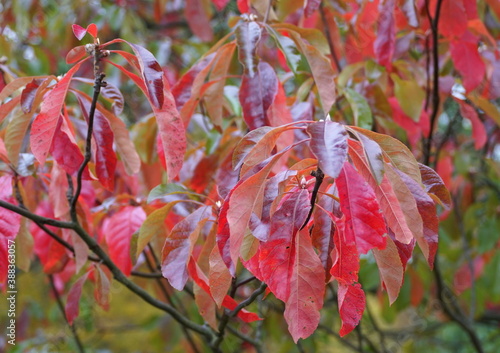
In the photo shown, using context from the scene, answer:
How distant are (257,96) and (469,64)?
65 cm

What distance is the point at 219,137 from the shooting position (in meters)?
1.38

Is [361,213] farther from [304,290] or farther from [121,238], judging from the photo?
[121,238]

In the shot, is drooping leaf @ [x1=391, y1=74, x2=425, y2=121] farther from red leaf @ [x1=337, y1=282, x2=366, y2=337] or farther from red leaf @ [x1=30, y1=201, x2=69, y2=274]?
red leaf @ [x1=30, y1=201, x2=69, y2=274]

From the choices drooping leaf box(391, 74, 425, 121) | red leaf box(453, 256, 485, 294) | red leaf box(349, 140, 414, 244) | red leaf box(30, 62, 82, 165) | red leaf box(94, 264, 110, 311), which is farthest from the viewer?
red leaf box(453, 256, 485, 294)

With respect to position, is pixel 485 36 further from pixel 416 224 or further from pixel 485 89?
pixel 416 224

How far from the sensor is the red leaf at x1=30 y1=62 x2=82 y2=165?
2.89 feet

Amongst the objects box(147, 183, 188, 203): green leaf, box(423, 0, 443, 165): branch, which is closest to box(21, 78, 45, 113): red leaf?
box(147, 183, 188, 203): green leaf

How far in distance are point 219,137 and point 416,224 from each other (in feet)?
2.40

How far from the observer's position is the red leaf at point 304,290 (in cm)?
78

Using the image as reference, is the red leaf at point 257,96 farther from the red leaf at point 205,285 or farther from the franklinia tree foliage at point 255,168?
the red leaf at point 205,285

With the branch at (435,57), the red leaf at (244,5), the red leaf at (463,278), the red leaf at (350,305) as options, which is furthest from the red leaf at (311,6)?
the red leaf at (463,278)

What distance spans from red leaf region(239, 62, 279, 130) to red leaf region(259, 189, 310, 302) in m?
0.32

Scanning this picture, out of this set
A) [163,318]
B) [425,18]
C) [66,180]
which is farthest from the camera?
[163,318]

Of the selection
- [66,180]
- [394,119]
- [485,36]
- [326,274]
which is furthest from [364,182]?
[485,36]
